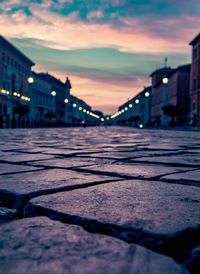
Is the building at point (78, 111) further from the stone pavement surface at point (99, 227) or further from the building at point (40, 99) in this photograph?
the stone pavement surface at point (99, 227)

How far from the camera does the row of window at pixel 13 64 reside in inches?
1775

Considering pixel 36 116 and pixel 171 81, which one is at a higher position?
pixel 171 81

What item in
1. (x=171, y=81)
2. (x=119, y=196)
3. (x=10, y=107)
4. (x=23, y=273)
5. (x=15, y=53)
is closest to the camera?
(x=23, y=273)

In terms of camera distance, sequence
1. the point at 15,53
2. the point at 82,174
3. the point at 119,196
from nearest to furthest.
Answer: the point at 119,196 < the point at 82,174 < the point at 15,53

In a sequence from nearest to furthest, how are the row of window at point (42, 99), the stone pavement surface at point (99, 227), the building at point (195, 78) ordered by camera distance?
the stone pavement surface at point (99, 227) → the building at point (195, 78) → the row of window at point (42, 99)

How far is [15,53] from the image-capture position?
4984 centimetres

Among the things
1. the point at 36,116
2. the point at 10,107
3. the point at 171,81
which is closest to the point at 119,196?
the point at 10,107

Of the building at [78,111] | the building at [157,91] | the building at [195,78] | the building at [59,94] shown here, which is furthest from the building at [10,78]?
the building at [157,91]

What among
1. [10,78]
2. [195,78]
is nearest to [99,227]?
[195,78]

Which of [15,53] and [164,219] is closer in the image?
[164,219]

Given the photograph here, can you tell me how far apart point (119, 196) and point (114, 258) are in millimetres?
800

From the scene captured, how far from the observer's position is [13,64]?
49.7 m

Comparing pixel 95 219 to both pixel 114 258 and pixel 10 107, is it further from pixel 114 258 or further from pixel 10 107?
pixel 10 107

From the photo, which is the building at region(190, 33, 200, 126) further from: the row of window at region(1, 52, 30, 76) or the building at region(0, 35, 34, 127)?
the row of window at region(1, 52, 30, 76)
